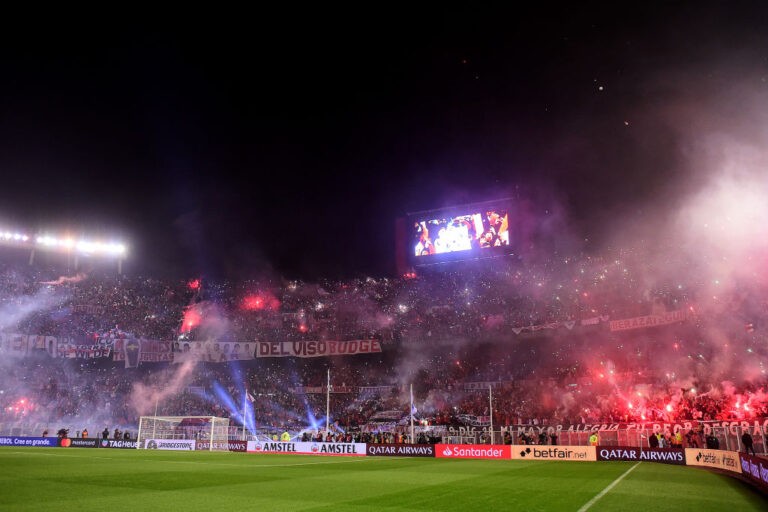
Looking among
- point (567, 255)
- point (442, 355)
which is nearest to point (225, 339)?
point (442, 355)

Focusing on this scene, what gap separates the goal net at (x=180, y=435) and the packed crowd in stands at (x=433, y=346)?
21.1 feet

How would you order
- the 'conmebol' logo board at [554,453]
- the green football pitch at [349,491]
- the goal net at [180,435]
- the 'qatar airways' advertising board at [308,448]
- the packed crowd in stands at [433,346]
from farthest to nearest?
the goal net at [180,435], the packed crowd in stands at [433,346], the 'qatar airways' advertising board at [308,448], the 'conmebol' logo board at [554,453], the green football pitch at [349,491]

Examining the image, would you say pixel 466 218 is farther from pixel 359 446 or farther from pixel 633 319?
pixel 359 446

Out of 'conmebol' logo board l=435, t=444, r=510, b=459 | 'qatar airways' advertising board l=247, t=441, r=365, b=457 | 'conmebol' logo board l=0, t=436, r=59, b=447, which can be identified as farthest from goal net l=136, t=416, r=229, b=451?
'conmebol' logo board l=435, t=444, r=510, b=459

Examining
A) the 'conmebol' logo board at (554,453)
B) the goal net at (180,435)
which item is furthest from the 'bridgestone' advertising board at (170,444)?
the 'conmebol' logo board at (554,453)

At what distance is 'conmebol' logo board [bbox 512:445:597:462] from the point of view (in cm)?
2759

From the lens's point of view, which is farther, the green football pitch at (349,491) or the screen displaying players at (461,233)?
the screen displaying players at (461,233)

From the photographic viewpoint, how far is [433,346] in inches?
1897

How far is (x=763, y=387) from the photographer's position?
1160 inches

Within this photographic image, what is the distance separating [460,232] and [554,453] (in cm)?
2370

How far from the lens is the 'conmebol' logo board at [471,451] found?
1163 inches

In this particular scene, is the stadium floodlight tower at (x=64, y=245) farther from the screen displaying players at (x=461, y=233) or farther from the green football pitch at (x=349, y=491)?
the green football pitch at (x=349, y=491)

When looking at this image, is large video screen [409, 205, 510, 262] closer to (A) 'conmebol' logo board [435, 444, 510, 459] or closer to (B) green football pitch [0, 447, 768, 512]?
(A) 'conmebol' logo board [435, 444, 510, 459]

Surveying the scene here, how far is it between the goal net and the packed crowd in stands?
6417mm
